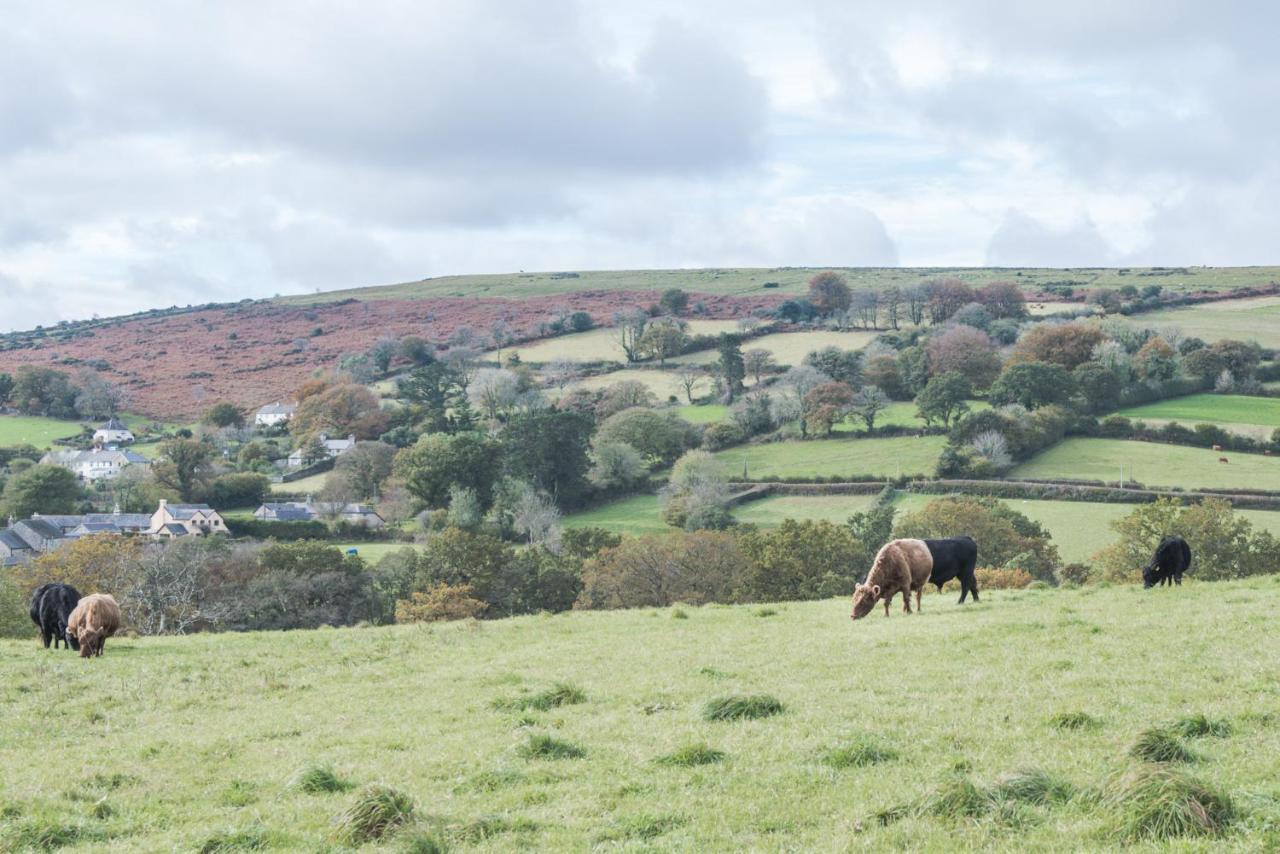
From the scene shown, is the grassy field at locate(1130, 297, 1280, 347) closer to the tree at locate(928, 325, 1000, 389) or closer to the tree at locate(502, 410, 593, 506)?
the tree at locate(928, 325, 1000, 389)

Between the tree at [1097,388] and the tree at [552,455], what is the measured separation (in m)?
42.8

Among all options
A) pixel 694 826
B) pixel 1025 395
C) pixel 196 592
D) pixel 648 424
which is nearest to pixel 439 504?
pixel 648 424

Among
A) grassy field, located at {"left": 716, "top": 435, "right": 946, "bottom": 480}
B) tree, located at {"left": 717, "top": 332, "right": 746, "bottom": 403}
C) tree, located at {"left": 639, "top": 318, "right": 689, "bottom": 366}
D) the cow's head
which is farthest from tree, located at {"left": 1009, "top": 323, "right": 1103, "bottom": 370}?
the cow's head

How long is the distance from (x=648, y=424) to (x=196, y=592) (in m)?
52.7

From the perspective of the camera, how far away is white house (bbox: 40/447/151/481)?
112625mm

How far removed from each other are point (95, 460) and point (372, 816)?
396 ft

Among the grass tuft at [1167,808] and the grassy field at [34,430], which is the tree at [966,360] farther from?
the grass tuft at [1167,808]

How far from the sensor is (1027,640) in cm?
1773

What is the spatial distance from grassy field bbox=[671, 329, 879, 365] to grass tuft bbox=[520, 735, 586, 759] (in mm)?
117650

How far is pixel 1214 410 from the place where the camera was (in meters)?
89.1

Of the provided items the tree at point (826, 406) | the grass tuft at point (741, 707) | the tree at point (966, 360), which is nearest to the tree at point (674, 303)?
the tree at point (966, 360)

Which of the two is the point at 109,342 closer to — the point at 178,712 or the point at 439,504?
the point at 439,504

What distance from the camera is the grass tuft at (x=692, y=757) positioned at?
11109mm

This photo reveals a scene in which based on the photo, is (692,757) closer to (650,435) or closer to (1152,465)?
(1152,465)
